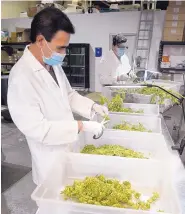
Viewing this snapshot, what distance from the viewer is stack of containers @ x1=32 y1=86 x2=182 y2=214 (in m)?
0.78

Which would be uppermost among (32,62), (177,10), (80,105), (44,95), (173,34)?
(177,10)

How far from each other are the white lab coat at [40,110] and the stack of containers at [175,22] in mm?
3839

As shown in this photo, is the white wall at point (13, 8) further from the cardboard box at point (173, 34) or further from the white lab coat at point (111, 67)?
the white lab coat at point (111, 67)

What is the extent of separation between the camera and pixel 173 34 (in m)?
4.62

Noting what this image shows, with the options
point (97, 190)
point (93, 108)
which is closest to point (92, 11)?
point (93, 108)

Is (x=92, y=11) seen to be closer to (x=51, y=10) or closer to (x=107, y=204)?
(x=51, y=10)

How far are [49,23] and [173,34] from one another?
408 centimetres

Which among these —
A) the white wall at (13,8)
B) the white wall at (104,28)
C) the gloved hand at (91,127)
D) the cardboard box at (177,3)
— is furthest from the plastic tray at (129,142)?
the white wall at (13,8)

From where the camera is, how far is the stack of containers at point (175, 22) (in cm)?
439

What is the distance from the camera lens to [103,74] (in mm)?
2971

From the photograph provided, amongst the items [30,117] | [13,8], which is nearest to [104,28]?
[13,8]

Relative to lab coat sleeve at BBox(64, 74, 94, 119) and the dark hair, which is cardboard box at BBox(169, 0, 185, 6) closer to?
lab coat sleeve at BBox(64, 74, 94, 119)

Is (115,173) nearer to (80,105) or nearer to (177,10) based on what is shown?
(80,105)

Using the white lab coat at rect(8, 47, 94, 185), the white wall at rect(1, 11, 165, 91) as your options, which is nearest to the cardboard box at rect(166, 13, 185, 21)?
the white wall at rect(1, 11, 165, 91)
